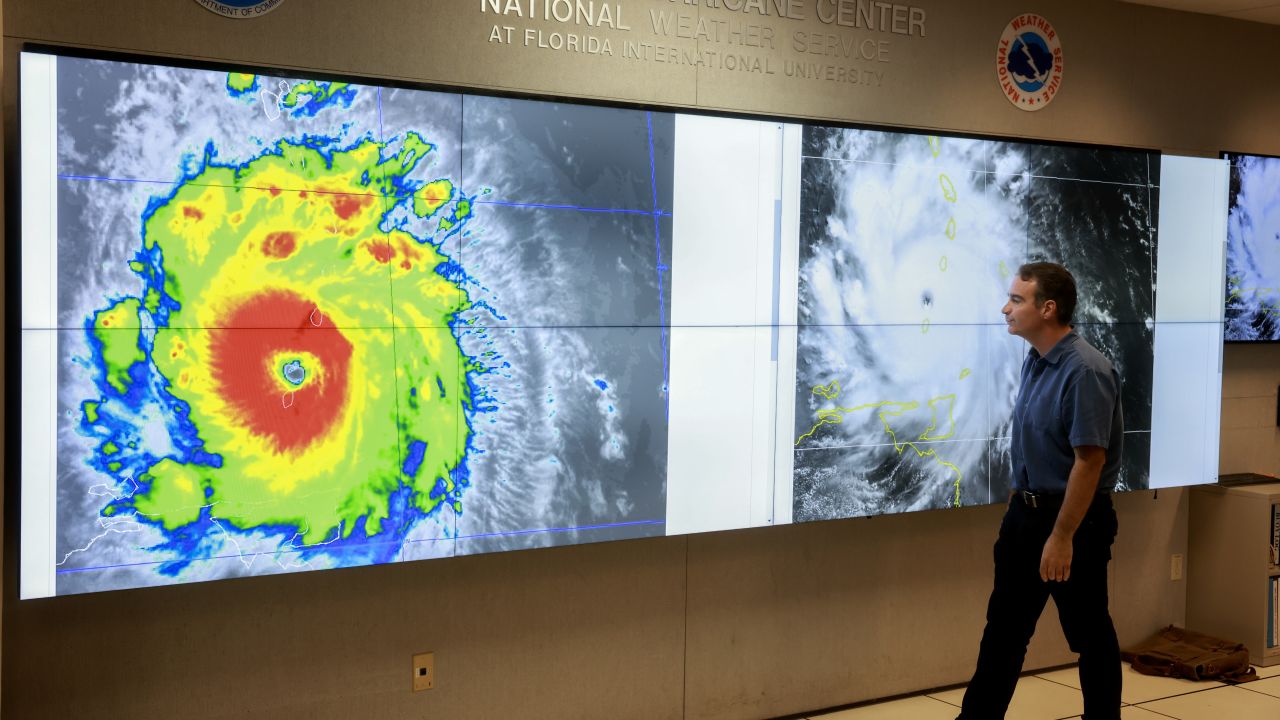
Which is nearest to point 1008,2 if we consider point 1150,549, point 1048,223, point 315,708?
point 1048,223

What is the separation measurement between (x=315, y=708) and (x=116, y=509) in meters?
0.86

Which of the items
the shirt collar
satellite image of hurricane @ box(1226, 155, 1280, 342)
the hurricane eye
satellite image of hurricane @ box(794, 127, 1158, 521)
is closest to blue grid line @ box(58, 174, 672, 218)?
the hurricane eye

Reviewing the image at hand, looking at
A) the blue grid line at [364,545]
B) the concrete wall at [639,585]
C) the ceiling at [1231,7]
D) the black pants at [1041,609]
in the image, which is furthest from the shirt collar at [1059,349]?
the ceiling at [1231,7]

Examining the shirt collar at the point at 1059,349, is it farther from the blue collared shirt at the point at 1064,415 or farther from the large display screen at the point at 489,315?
the large display screen at the point at 489,315

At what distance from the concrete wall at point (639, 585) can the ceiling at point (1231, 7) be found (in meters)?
0.06

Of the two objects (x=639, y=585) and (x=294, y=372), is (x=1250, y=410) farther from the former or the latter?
(x=294, y=372)

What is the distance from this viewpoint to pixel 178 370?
2.79 meters

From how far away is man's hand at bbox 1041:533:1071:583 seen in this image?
320 centimetres

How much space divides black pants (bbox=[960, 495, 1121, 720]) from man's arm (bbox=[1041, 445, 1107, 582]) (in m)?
0.07

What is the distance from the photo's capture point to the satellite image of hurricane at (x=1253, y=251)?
482cm

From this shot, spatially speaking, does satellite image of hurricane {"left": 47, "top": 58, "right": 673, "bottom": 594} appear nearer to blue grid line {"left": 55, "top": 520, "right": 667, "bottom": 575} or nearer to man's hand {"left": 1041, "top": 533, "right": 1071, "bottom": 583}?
blue grid line {"left": 55, "top": 520, "right": 667, "bottom": 575}

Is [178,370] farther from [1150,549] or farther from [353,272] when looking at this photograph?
[1150,549]

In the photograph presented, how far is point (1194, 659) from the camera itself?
455cm

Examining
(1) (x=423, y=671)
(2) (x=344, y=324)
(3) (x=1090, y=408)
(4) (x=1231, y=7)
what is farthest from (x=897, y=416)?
(4) (x=1231, y=7)
